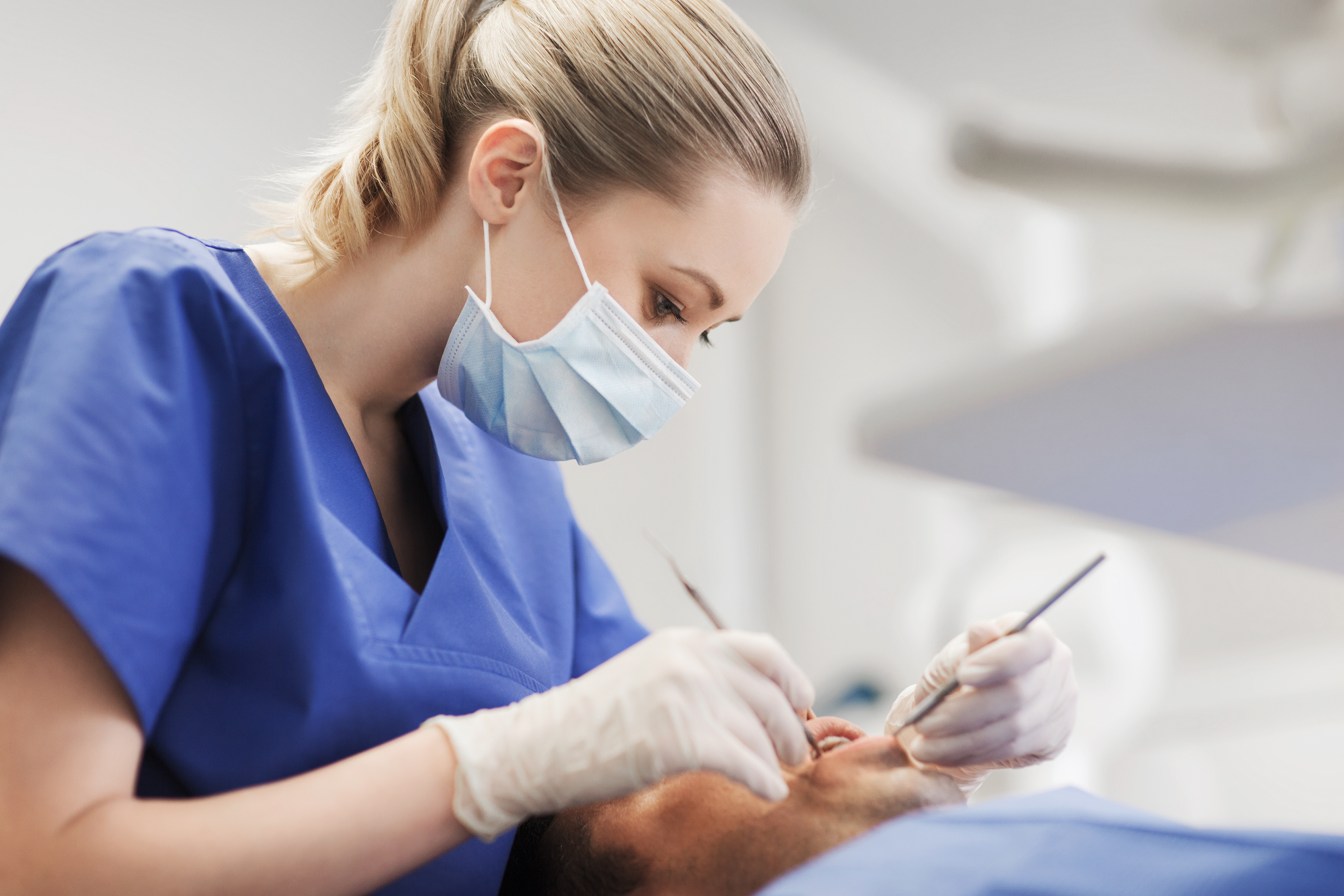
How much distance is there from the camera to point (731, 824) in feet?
2.92

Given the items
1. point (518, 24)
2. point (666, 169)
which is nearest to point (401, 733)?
point (666, 169)

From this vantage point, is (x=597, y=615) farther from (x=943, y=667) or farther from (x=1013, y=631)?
(x=1013, y=631)

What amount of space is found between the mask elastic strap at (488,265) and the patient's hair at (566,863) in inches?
21.5

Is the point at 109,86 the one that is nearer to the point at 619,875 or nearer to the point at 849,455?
the point at 619,875

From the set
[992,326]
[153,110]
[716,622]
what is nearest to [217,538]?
[716,622]

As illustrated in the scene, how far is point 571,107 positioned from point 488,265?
0.19 metres

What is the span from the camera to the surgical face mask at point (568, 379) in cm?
110

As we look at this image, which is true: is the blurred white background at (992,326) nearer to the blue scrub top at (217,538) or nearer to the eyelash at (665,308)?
the eyelash at (665,308)

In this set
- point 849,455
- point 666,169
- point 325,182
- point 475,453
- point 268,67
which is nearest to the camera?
point 666,169

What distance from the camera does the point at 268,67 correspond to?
2045 mm

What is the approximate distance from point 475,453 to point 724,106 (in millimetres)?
551

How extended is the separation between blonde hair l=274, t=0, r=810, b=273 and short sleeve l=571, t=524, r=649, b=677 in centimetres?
53

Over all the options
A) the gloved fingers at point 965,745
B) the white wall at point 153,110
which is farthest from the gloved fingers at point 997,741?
the white wall at point 153,110

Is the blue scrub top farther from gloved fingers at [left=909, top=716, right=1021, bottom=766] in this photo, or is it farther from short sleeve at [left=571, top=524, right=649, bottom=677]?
gloved fingers at [left=909, top=716, right=1021, bottom=766]
